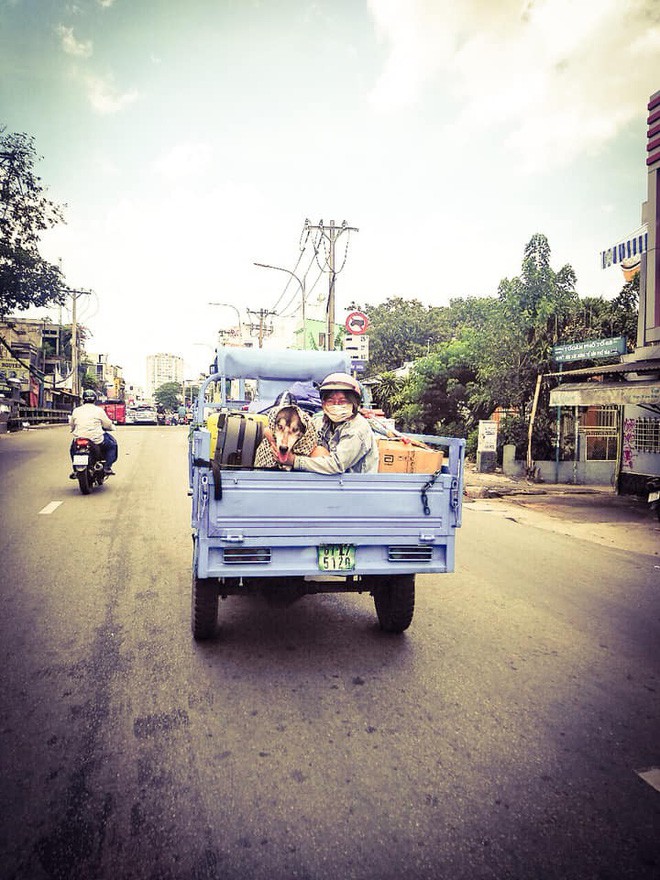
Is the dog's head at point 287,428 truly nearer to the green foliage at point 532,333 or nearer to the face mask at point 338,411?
the face mask at point 338,411

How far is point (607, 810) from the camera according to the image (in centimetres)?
240

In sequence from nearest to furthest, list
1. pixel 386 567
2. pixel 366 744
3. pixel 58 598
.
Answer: pixel 366 744, pixel 386 567, pixel 58 598

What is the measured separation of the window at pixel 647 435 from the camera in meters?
12.0

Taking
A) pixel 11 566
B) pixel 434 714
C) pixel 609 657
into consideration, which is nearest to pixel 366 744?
pixel 434 714

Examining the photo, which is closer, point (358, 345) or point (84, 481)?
point (84, 481)

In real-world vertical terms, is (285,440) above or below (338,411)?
Result: below

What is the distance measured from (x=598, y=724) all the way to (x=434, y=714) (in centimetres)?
89

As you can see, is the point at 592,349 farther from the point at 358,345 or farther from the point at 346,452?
the point at 346,452

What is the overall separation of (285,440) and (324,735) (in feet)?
5.88

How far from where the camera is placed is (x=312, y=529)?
3535 millimetres

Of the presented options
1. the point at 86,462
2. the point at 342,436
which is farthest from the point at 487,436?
the point at 342,436

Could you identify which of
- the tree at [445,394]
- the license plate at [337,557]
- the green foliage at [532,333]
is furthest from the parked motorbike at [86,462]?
the tree at [445,394]

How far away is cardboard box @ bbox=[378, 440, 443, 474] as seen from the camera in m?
3.92

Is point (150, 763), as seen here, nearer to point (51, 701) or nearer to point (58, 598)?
point (51, 701)
